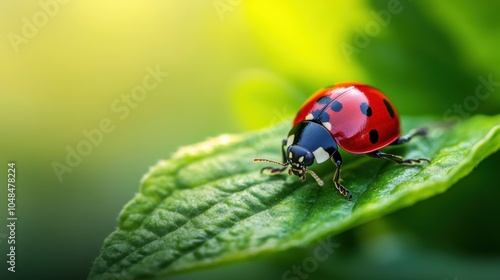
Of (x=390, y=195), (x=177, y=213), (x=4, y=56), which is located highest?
(x=4, y=56)

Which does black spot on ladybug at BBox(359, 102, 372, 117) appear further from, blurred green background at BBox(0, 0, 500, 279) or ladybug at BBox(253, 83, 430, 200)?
blurred green background at BBox(0, 0, 500, 279)

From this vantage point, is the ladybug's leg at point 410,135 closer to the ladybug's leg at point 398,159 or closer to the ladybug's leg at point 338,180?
the ladybug's leg at point 398,159

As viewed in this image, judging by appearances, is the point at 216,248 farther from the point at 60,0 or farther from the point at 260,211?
the point at 60,0

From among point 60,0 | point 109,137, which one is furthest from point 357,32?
point 60,0

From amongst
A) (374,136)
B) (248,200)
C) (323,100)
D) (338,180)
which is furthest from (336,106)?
(248,200)

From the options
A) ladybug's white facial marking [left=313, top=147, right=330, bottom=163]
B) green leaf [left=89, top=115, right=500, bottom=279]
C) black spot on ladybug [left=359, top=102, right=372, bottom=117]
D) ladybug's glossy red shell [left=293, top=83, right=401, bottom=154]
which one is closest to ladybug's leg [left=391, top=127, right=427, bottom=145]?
green leaf [left=89, top=115, right=500, bottom=279]

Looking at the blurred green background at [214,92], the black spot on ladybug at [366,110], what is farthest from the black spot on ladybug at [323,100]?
the blurred green background at [214,92]

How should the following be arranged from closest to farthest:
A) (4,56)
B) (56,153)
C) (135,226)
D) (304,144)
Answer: (135,226) → (304,144) → (56,153) → (4,56)
